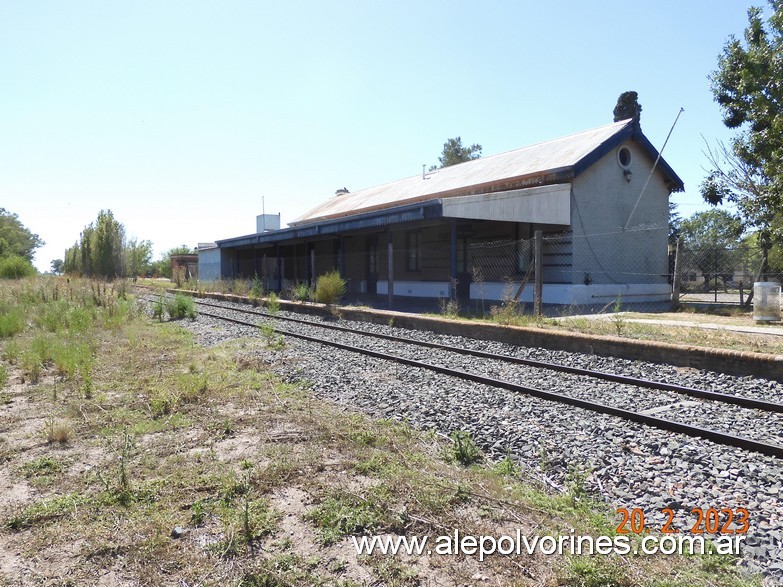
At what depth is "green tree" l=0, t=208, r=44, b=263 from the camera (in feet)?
172

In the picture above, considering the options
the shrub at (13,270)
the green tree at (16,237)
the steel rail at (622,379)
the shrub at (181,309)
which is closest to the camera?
the steel rail at (622,379)

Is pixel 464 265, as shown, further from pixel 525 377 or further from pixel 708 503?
pixel 708 503

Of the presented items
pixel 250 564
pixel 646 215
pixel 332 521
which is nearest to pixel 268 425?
pixel 332 521

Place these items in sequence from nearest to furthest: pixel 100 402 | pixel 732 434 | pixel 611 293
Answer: pixel 732 434, pixel 100 402, pixel 611 293

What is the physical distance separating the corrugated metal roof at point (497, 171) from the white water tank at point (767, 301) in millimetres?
6562

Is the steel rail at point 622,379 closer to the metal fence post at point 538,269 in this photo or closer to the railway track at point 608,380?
the railway track at point 608,380

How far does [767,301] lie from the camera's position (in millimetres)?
11172

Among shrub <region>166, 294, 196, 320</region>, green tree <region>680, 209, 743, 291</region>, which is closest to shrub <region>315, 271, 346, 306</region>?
shrub <region>166, 294, 196, 320</region>

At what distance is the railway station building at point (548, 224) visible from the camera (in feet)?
52.3

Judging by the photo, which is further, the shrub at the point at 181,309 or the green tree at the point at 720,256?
the shrub at the point at 181,309

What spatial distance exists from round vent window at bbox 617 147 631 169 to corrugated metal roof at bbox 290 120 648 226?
23.3 inches

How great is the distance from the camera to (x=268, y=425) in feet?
16.3

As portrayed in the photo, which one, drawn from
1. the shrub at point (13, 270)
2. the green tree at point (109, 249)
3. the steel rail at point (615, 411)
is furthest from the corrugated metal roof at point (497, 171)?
the shrub at point (13, 270)

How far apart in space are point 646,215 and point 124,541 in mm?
20218
